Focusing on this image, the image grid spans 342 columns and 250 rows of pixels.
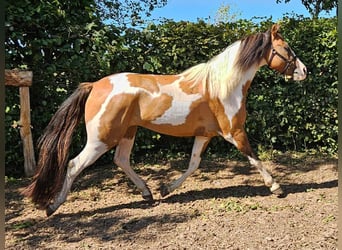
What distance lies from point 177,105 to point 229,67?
1.93ft

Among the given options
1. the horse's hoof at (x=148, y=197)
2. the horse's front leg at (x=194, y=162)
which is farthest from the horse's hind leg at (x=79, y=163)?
the horse's front leg at (x=194, y=162)

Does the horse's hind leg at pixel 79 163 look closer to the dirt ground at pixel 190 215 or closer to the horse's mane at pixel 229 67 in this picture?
the dirt ground at pixel 190 215

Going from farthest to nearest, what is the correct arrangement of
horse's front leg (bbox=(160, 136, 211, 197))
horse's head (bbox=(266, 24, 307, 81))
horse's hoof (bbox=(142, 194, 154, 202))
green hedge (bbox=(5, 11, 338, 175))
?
green hedge (bbox=(5, 11, 338, 175)), horse's front leg (bbox=(160, 136, 211, 197)), horse's hoof (bbox=(142, 194, 154, 202)), horse's head (bbox=(266, 24, 307, 81))

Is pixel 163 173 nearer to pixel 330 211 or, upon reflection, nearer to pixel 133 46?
pixel 133 46

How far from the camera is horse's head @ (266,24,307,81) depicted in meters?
3.62

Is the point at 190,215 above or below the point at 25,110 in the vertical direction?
below

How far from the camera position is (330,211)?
3359 mm

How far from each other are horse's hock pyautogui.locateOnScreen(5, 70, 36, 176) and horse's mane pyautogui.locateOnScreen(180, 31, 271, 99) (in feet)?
6.54

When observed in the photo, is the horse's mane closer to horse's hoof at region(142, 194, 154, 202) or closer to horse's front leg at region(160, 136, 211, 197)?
horse's front leg at region(160, 136, 211, 197)

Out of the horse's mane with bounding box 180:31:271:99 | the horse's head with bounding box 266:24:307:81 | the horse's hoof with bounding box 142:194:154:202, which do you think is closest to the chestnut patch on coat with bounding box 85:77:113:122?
the horse's mane with bounding box 180:31:271:99

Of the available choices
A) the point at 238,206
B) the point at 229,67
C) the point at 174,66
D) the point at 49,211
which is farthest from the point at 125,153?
the point at 174,66

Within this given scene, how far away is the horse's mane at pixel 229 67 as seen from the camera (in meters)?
3.52

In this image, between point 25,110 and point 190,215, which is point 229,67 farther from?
point 25,110

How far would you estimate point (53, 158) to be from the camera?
3.36m
